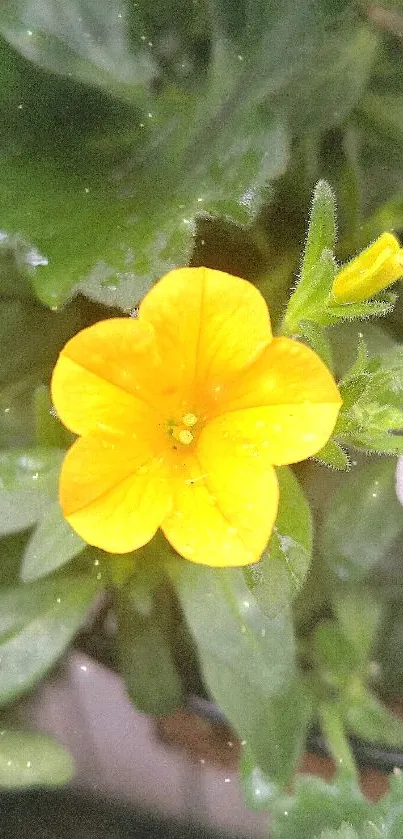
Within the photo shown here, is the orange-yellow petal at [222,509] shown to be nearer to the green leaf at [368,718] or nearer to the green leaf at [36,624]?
the green leaf at [36,624]

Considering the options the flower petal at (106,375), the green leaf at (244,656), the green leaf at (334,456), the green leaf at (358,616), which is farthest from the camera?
the green leaf at (358,616)

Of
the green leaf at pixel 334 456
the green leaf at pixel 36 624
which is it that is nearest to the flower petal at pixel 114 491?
the green leaf at pixel 334 456

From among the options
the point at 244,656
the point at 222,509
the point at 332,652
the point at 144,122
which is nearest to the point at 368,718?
the point at 332,652

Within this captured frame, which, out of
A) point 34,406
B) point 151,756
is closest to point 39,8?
point 34,406

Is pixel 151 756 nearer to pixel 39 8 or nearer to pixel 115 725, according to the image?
pixel 115 725

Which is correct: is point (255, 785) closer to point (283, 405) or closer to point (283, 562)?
point (283, 562)

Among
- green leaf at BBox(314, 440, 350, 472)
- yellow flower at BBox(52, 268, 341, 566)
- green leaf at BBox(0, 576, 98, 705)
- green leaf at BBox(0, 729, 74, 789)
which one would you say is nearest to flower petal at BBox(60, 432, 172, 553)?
yellow flower at BBox(52, 268, 341, 566)
